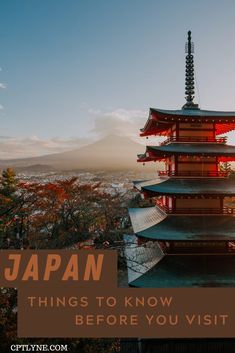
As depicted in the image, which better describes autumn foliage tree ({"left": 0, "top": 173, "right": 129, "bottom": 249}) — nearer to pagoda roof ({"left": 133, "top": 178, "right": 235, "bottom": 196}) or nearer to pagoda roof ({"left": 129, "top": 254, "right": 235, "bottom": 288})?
pagoda roof ({"left": 129, "top": 254, "right": 235, "bottom": 288})

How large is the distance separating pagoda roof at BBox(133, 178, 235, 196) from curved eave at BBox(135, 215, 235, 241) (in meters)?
1.37

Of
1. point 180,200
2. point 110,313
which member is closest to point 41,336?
point 110,313

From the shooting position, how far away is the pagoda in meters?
11.8

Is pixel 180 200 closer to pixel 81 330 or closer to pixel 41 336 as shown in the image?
pixel 81 330

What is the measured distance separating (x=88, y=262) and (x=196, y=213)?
582 centimetres

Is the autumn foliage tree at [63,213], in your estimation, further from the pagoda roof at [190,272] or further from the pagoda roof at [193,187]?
the pagoda roof at [193,187]

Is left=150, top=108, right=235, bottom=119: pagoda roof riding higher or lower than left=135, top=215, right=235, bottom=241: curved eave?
higher

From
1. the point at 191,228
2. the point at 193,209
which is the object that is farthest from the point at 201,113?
the point at 191,228

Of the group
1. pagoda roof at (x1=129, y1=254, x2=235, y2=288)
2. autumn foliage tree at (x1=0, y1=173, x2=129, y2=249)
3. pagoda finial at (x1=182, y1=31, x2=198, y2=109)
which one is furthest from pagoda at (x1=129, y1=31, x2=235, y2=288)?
autumn foliage tree at (x1=0, y1=173, x2=129, y2=249)

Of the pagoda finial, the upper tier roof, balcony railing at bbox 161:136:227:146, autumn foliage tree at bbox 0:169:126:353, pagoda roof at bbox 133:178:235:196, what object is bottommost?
autumn foliage tree at bbox 0:169:126:353

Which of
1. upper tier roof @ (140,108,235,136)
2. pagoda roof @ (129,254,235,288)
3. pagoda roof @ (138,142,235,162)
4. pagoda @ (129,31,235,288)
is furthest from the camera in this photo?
upper tier roof @ (140,108,235,136)

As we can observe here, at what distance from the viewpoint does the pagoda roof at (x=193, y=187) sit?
12.5 metres

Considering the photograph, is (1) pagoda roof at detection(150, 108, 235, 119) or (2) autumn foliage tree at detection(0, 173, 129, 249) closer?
(1) pagoda roof at detection(150, 108, 235, 119)

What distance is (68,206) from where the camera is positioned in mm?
31906
